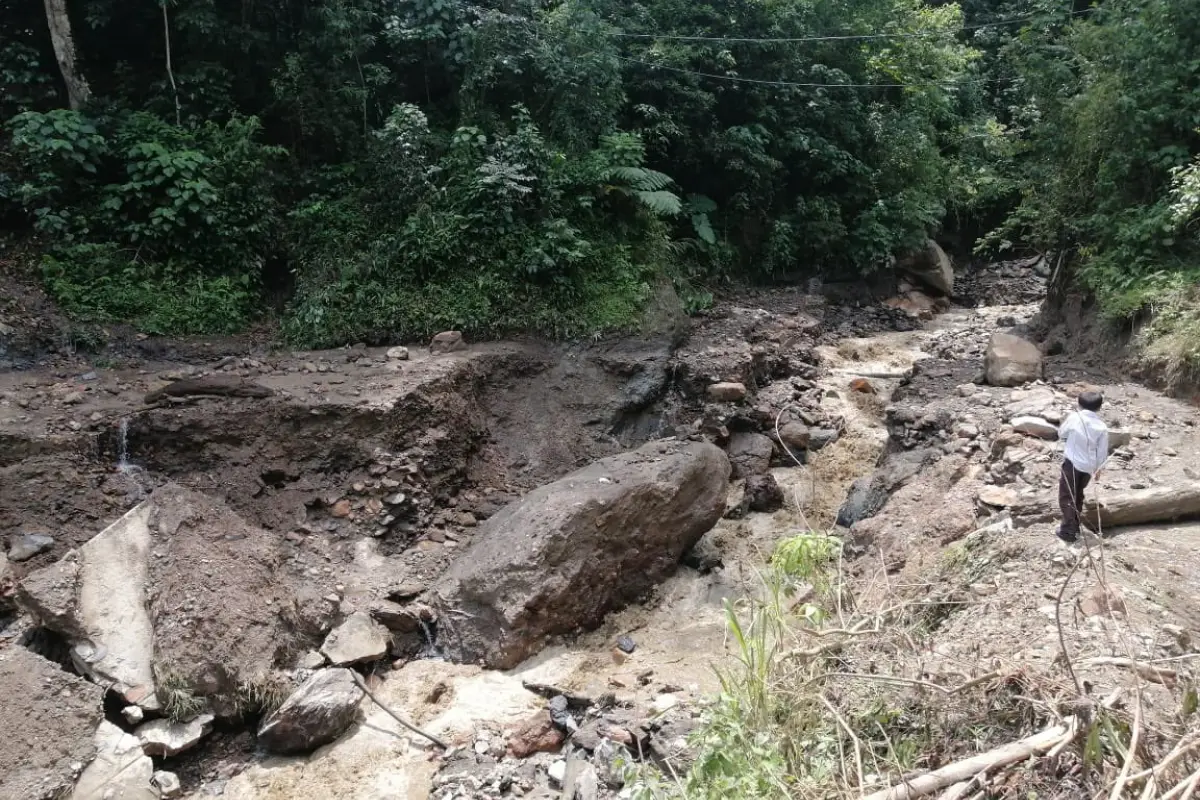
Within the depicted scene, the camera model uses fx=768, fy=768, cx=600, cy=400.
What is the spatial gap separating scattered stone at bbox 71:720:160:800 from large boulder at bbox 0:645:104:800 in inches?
3.0

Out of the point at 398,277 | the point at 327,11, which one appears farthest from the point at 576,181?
the point at 327,11

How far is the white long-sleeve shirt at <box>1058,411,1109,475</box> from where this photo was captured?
5.17m

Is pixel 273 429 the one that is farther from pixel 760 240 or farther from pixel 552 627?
pixel 760 240

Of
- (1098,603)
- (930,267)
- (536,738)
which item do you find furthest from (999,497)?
(930,267)

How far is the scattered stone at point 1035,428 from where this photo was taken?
23.1 feet

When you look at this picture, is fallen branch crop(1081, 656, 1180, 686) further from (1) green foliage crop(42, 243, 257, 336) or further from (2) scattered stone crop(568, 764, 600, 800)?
(1) green foliage crop(42, 243, 257, 336)

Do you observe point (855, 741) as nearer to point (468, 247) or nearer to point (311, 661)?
point (311, 661)

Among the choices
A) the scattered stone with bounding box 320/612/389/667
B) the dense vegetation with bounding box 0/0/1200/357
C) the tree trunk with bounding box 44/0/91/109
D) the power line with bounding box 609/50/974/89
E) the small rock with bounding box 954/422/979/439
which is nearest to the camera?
the scattered stone with bounding box 320/612/389/667

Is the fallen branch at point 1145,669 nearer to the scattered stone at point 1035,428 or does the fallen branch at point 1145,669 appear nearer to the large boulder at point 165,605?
the scattered stone at point 1035,428

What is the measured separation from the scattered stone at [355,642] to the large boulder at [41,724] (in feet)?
5.64

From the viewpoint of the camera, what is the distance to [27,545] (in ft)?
22.4

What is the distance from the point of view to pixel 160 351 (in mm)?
9859

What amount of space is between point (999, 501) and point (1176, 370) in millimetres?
3547

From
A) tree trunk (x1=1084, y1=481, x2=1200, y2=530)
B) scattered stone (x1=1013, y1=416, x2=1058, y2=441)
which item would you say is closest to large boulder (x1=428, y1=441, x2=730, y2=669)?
scattered stone (x1=1013, y1=416, x2=1058, y2=441)
